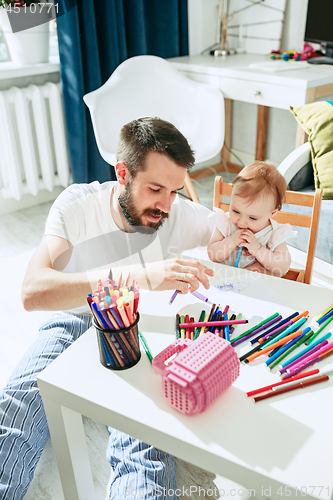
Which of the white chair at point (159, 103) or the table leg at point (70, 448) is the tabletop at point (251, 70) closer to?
the white chair at point (159, 103)

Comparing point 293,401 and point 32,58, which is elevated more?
point 32,58

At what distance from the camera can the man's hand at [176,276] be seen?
32.2 inches

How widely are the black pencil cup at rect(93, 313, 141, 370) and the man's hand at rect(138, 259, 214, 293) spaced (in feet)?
0.52

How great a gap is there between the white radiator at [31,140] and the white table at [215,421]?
1.83 m

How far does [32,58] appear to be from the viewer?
236 cm

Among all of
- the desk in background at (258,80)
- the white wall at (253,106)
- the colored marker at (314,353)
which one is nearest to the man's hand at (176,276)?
the colored marker at (314,353)

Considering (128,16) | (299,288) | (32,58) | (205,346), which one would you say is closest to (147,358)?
(205,346)

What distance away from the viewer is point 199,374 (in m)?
0.59

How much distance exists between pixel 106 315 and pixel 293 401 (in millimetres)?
312

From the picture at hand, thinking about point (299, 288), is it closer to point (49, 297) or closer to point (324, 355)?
point (324, 355)

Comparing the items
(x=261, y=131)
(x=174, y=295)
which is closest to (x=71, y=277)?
(x=174, y=295)

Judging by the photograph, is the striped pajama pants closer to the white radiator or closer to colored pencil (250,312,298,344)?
colored pencil (250,312,298,344)

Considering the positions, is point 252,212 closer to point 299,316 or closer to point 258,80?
point 299,316

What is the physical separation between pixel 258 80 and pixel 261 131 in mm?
742
